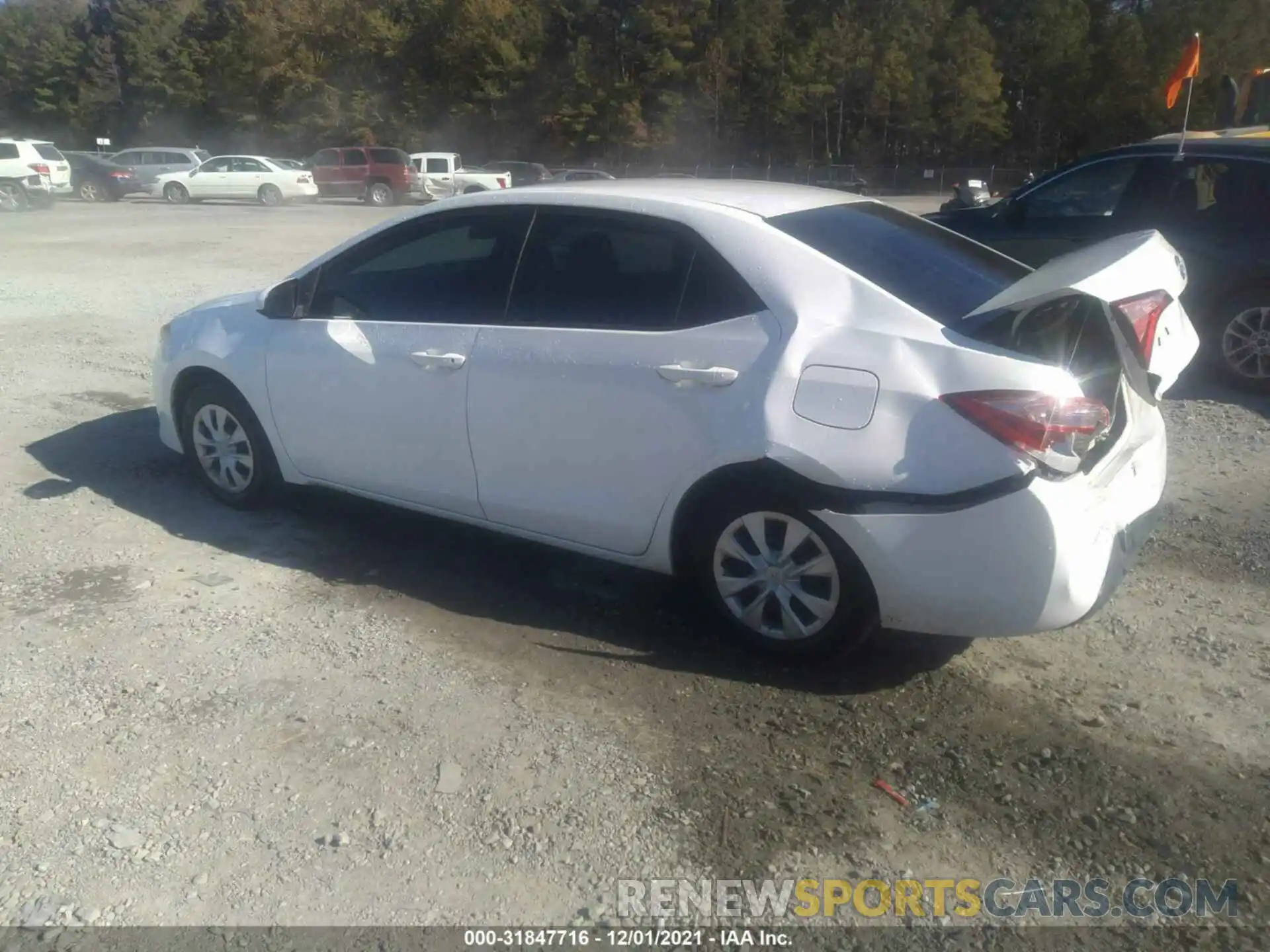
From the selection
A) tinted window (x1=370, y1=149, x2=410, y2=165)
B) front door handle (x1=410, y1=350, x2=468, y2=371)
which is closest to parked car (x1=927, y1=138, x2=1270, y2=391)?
front door handle (x1=410, y1=350, x2=468, y2=371)

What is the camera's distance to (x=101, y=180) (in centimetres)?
3506

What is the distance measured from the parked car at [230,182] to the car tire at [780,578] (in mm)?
34601

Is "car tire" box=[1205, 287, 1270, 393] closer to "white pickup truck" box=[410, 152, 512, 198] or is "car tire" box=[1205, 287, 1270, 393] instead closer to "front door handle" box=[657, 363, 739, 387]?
"front door handle" box=[657, 363, 739, 387]

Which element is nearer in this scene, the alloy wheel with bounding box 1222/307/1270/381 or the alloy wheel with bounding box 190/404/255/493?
the alloy wheel with bounding box 190/404/255/493

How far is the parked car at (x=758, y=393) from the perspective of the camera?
140 inches

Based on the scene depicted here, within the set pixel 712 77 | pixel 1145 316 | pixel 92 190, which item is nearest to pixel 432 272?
pixel 1145 316

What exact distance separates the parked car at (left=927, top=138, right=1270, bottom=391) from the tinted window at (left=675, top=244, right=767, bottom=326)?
485cm

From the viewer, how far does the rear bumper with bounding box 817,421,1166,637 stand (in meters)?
3.50

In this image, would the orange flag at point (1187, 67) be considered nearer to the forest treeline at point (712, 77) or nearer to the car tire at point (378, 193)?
the car tire at point (378, 193)

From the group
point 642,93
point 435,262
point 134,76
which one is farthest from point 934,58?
point 435,262

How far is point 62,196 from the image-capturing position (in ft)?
113

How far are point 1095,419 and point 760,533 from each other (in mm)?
1159

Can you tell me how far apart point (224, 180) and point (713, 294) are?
34.8 meters

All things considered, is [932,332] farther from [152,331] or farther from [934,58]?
[934,58]
